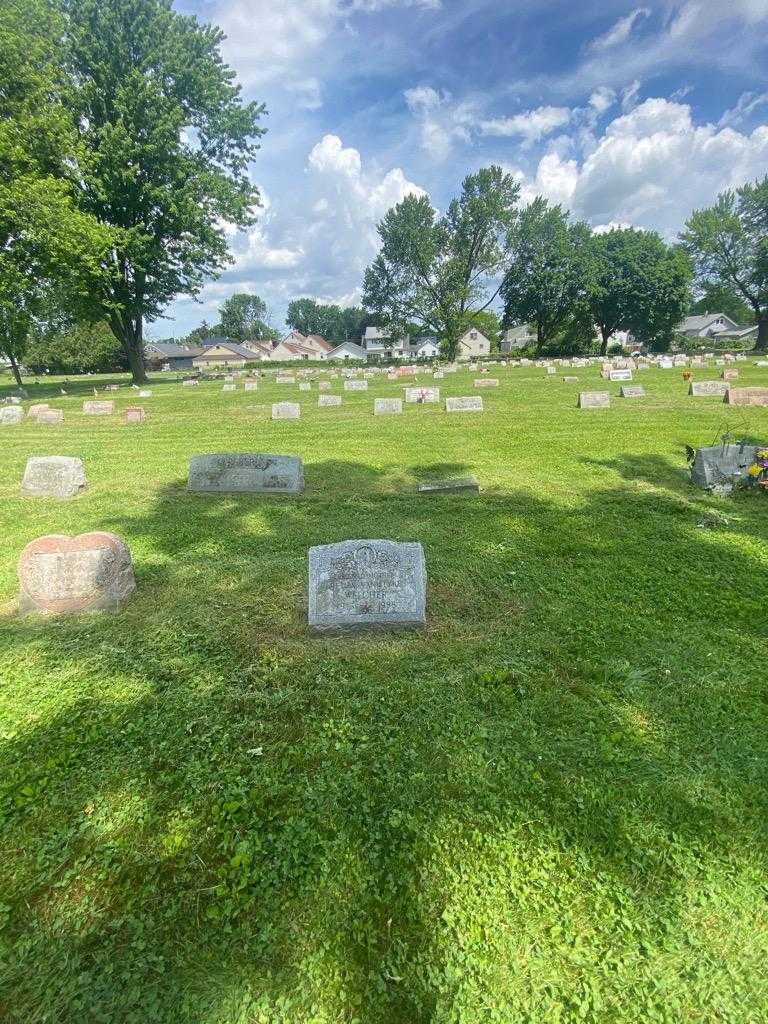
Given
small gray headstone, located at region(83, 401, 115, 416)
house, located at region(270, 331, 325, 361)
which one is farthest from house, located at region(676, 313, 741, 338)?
small gray headstone, located at region(83, 401, 115, 416)

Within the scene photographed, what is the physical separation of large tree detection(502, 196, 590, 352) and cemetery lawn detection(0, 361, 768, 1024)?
6093 cm

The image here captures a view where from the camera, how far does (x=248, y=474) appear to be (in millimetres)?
8125

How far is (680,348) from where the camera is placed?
63.7 meters

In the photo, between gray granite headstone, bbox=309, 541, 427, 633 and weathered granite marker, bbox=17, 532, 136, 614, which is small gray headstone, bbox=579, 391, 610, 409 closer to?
gray granite headstone, bbox=309, 541, 427, 633

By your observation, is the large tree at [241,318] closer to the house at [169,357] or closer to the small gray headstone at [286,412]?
the house at [169,357]

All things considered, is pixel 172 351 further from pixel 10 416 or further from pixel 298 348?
pixel 10 416

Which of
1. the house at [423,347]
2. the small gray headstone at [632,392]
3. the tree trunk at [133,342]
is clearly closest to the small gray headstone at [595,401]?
the small gray headstone at [632,392]

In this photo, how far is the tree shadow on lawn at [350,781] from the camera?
208 cm

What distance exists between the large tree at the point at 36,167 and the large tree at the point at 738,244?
198 feet

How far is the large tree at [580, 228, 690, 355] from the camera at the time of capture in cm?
5469

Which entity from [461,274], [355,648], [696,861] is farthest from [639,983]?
[461,274]

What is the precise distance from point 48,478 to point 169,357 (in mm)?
95482

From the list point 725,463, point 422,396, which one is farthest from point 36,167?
point 725,463

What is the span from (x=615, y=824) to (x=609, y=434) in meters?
10.9
